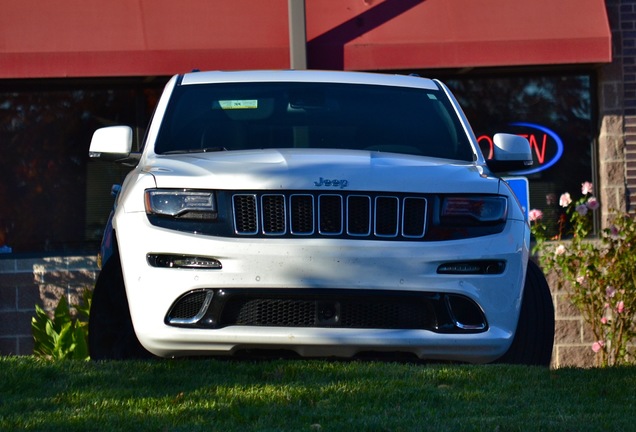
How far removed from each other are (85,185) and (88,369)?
612cm

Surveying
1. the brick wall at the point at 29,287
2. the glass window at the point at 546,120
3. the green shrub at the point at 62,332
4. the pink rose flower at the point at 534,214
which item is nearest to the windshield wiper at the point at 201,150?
the green shrub at the point at 62,332

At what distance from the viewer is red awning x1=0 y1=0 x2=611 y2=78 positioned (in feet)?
35.4

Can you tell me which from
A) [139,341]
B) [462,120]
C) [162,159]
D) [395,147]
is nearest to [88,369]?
[139,341]

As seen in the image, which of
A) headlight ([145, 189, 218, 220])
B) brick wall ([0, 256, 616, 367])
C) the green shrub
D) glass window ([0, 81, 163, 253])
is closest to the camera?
headlight ([145, 189, 218, 220])

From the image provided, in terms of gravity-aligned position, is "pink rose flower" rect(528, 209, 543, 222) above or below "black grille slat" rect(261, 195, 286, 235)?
below

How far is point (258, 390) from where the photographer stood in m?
5.33

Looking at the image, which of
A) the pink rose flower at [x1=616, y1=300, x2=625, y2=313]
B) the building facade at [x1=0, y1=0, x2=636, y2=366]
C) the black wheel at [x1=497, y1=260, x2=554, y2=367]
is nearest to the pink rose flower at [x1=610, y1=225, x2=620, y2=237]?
the pink rose flower at [x1=616, y1=300, x2=625, y2=313]

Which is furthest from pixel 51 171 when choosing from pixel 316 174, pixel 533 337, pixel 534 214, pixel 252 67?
pixel 533 337

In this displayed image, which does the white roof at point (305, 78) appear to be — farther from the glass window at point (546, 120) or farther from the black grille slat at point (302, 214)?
the glass window at point (546, 120)

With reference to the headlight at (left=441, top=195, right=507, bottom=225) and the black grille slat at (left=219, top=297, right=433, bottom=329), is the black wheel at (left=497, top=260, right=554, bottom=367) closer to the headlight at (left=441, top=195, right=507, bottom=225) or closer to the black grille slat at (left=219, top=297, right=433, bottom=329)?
the headlight at (left=441, top=195, right=507, bottom=225)

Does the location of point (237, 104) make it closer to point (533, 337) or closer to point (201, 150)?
point (201, 150)

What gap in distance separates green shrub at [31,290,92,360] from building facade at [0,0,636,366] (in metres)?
0.79

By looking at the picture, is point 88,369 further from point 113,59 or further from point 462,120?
point 113,59

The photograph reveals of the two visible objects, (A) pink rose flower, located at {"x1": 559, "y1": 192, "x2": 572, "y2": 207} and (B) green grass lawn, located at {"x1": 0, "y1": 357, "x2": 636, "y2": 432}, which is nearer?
(B) green grass lawn, located at {"x1": 0, "y1": 357, "x2": 636, "y2": 432}
